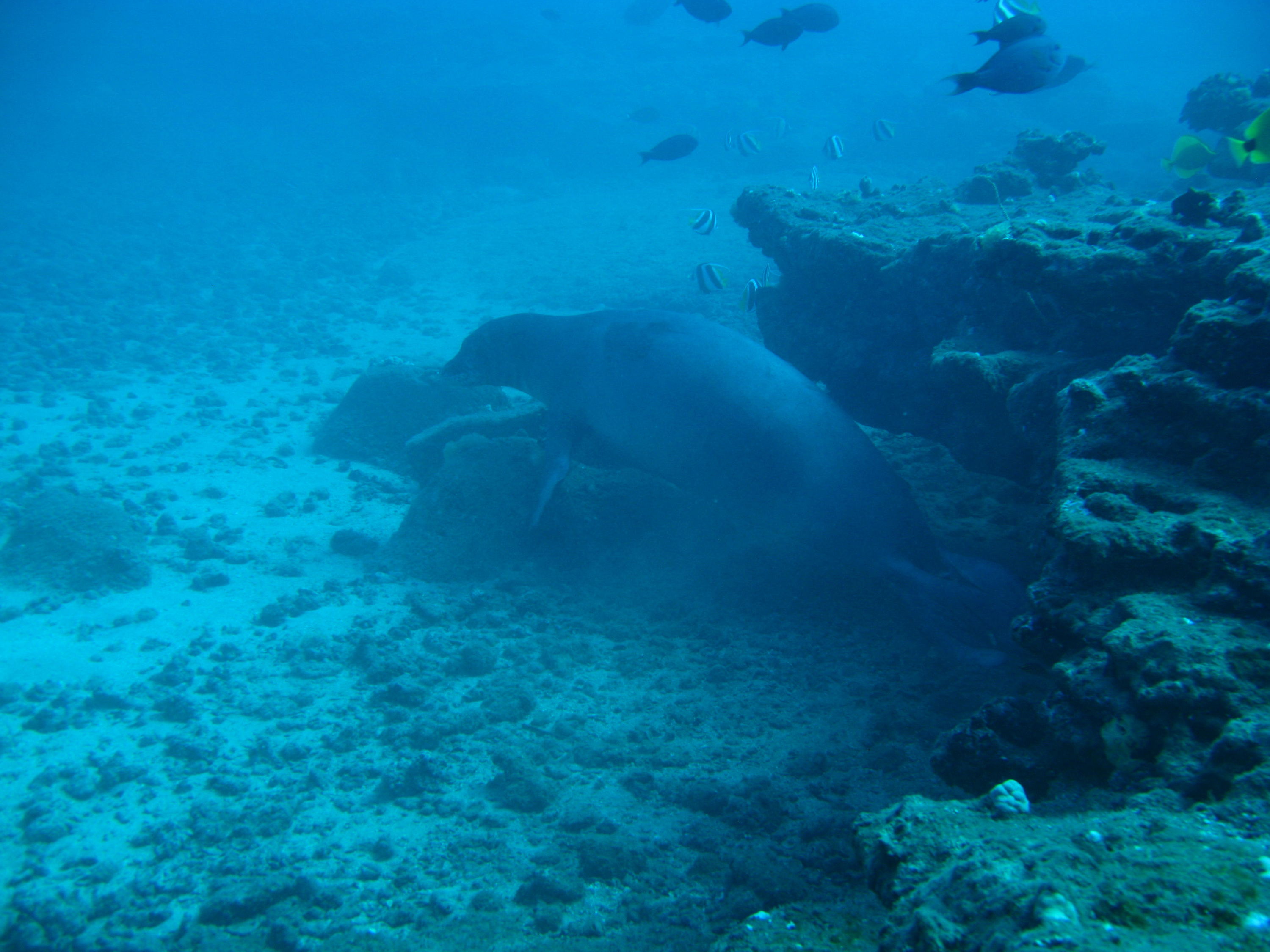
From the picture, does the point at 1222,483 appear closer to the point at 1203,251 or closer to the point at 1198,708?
the point at 1198,708

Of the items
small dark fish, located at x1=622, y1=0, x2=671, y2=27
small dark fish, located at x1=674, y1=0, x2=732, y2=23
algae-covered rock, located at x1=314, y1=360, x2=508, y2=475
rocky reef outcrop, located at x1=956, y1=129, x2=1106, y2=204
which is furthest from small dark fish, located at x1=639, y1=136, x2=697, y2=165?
small dark fish, located at x1=622, y1=0, x2=671, y2=27

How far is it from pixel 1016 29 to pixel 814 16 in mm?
5081

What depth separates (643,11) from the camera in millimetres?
31188

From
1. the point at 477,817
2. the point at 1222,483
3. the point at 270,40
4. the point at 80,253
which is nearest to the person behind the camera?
the point at 1222,483

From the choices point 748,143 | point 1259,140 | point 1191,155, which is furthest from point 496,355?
point 1191,155

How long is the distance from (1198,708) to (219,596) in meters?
6.40

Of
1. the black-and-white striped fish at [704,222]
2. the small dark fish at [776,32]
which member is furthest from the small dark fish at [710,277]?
the small dark fish at [776,32]

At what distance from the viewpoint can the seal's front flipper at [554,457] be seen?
512 cm

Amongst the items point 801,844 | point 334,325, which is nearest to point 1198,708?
point 801,844

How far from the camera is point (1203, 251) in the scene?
11.4 ft

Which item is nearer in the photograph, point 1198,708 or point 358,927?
point 1198,708

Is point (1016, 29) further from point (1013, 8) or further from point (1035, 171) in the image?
point (1035, 171)

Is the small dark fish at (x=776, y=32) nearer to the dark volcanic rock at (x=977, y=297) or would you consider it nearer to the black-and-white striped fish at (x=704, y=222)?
the black-and-white striped fish at (x=704, y=222)

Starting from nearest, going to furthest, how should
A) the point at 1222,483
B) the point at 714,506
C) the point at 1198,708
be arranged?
the point at 1198,708
the point at 1222,483
the point at 714,506
